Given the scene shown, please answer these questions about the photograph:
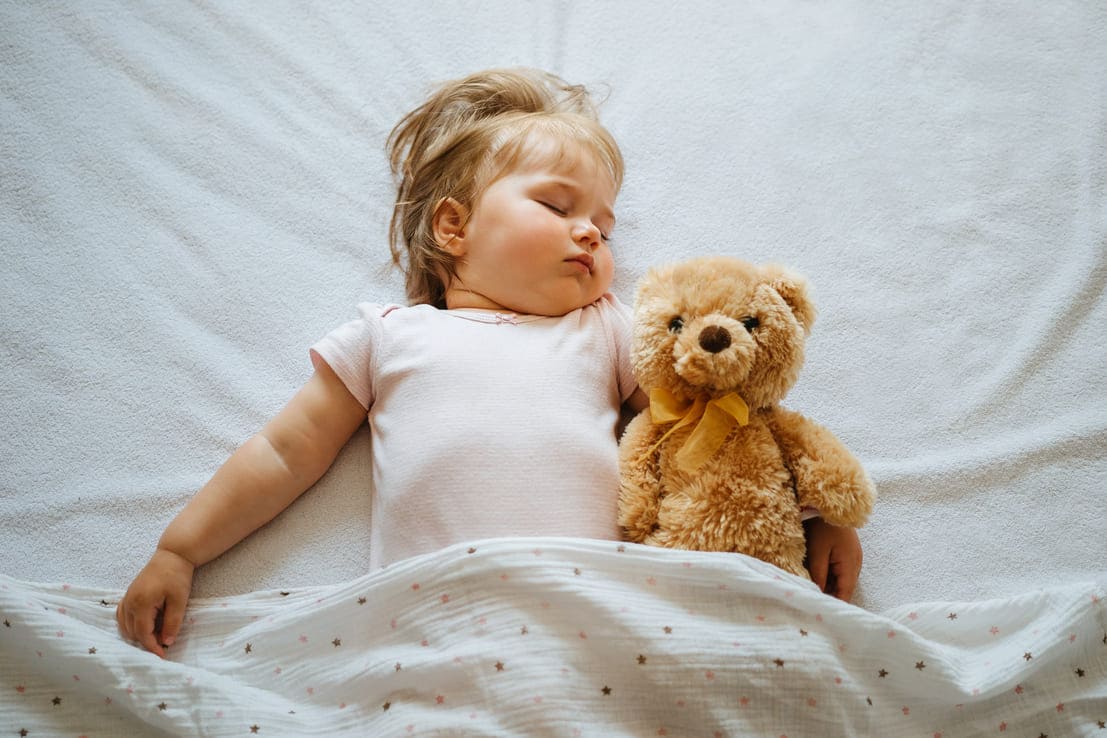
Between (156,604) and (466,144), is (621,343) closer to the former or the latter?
(466,144)

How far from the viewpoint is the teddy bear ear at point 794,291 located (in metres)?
0.90

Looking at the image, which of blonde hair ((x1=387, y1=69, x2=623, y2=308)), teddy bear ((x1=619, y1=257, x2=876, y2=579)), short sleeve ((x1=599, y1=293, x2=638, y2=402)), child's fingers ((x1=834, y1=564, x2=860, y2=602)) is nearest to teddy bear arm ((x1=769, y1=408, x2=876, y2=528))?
teddy bear ((x1=619, y1=257, x2=876, y2=579))

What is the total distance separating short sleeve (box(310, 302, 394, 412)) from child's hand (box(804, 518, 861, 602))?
1.81ft

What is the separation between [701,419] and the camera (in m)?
0.91

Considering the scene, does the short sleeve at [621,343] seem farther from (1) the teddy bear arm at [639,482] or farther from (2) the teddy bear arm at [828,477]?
(2) the teddy bear arm at [828,477]

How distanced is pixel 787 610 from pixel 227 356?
0.77 metres

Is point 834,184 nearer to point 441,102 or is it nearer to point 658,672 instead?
point 441,102

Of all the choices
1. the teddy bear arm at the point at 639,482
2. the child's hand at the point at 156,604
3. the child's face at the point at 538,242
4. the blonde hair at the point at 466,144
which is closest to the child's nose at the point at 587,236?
the child's face at the point at 538,242

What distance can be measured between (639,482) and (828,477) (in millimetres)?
201

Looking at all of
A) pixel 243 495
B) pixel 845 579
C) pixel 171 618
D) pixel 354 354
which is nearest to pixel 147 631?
pixel 171 618

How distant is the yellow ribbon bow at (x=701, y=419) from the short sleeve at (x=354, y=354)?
14.4 inches

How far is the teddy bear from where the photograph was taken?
88 cm

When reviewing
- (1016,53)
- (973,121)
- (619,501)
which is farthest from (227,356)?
(1016,53)

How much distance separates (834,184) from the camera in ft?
4.14
